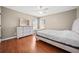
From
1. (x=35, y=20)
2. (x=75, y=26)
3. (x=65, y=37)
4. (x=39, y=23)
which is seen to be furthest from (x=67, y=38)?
(x=35, y=20)

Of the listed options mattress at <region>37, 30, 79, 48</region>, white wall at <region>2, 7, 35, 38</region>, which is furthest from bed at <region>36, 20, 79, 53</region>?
white wall at <region>2, 7, 35, 38</region>

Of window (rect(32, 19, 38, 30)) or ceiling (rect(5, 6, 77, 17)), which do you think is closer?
ceiling (rect(5, 6, 77, 17))

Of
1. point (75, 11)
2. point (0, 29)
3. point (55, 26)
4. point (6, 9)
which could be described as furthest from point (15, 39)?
point (75, 11)

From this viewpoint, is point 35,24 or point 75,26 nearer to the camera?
point 75,26

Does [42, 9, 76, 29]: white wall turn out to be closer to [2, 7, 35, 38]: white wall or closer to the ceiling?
the ceiling

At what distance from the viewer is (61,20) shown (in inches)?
50.4

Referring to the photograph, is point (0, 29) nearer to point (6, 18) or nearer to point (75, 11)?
point (6, 18)

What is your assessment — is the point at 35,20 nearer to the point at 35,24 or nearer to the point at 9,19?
the point at 35,24

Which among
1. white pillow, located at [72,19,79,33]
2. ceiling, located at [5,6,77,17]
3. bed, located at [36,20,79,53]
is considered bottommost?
bed, located at [36,20,79,53]

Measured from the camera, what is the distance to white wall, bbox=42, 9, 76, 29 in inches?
46.9

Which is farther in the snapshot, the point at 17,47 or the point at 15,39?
the point at 15,39

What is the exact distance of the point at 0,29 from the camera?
115cm
